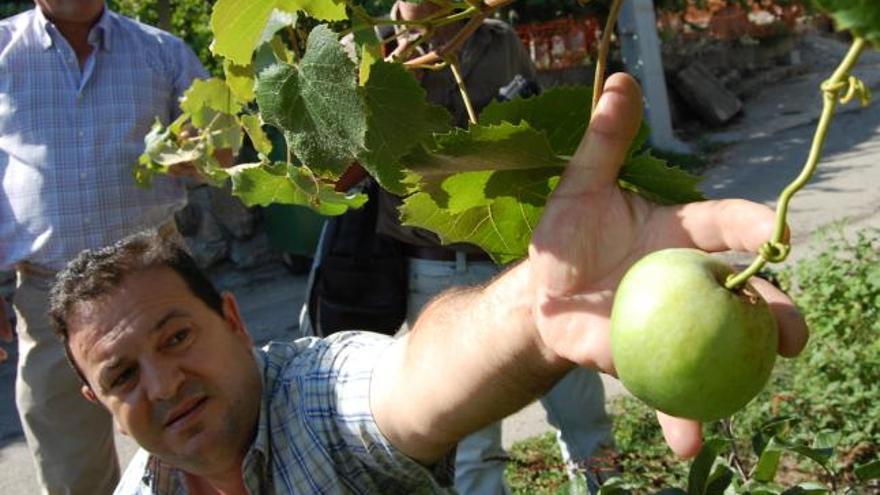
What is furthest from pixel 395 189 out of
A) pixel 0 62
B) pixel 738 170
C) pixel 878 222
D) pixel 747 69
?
pixel 747 69

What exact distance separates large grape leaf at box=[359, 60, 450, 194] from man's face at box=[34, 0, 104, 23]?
7.90ft

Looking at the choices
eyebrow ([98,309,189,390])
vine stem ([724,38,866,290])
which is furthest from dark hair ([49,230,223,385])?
vine stem ([724,38,866,290])

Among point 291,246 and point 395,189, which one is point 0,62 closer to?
point 395,189

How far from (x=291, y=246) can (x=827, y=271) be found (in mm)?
3729

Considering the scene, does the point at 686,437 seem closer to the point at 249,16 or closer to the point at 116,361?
the point at 249,16

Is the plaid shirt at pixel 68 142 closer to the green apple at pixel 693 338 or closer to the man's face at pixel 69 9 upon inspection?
the man's face at pixel 69 9

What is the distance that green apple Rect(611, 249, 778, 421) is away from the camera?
0.71 metres

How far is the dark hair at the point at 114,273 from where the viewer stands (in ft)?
6.47

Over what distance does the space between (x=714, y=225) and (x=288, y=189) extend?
52cm

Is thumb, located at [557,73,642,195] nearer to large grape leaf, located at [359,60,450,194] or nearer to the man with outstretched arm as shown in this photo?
the man with outstretched arm

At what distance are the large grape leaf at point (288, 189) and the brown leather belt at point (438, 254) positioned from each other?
1.40 metres

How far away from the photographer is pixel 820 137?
1.94 feet

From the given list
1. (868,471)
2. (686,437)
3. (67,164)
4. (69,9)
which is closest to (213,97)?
(686,437)

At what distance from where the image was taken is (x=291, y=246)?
636cm
